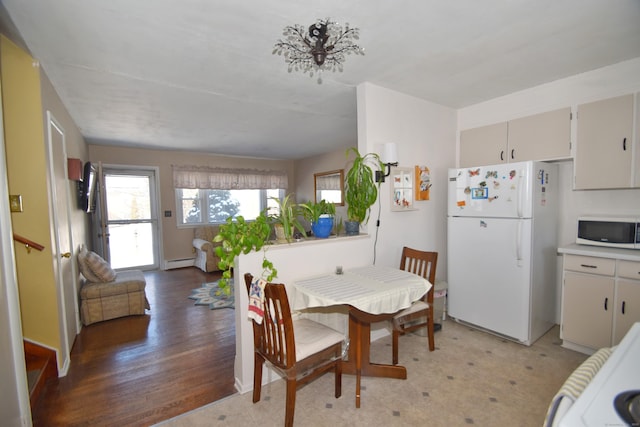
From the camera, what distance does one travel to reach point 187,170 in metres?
6.09

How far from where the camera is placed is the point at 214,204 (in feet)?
21.8

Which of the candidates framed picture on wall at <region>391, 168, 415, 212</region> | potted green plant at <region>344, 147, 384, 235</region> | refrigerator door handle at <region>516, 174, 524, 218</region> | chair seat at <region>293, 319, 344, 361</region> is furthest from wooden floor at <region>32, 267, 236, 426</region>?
refrigerator door handle at <region>516, 174, 524, 218</region>

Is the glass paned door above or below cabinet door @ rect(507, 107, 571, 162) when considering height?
below

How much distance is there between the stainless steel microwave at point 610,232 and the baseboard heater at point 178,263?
629cm

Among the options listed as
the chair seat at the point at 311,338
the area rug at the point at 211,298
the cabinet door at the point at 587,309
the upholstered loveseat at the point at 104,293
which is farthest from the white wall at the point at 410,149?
the upholstered loveseat at the point at 104,293

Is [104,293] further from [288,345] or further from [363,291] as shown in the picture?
[363,291]

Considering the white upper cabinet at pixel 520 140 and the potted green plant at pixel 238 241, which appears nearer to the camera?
the potted green plant at pixel 238 241

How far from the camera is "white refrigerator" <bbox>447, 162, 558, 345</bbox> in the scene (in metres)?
2.61

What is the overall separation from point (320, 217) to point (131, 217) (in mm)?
4894

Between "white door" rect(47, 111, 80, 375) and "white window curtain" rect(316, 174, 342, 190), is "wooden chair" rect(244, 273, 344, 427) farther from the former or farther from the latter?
"white window curtain" rect(316, 174, 342, 190)

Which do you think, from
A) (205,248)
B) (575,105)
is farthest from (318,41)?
(205,248)

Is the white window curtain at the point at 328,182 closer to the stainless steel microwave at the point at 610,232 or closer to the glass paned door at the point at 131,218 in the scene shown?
the glass paned door at the point at 131,218

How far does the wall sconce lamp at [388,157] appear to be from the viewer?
105 inches

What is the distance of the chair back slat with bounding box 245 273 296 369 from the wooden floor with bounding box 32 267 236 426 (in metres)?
0.68
